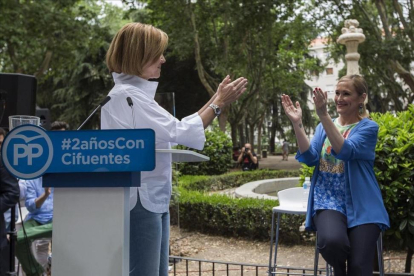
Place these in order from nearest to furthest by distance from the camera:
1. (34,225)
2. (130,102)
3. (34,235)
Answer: (130,102) → (34,235) → (34,225)

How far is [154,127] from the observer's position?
2357 millimetres

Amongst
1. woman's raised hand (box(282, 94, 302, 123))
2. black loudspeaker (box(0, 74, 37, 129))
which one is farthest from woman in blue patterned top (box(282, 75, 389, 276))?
black loudspeaker (box(0, 74, 37, 129))

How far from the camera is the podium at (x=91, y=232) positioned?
1.94 meters

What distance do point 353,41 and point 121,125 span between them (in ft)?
41.6

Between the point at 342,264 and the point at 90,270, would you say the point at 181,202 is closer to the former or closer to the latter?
the point at 342,264

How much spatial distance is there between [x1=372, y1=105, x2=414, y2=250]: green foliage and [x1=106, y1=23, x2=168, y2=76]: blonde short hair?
286 cm

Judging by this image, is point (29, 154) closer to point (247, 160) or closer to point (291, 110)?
point (291, 110)

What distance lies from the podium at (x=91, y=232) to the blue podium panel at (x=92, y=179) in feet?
0.03

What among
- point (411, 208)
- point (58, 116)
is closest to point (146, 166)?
point (411, 208)

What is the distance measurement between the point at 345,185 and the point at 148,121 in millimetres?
1512

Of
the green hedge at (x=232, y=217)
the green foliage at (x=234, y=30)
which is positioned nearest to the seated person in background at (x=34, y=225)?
the green hedge at (x=232, y=217)

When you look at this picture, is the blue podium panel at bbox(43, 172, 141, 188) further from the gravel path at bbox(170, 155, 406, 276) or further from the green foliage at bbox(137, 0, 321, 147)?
the green foliage at bbox(137, 0, 321, 147)

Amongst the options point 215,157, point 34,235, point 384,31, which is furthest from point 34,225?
point 384,31

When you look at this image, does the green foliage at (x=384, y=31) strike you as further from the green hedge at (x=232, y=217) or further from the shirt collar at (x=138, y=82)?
the shirt collar at (x=138, y=82)
